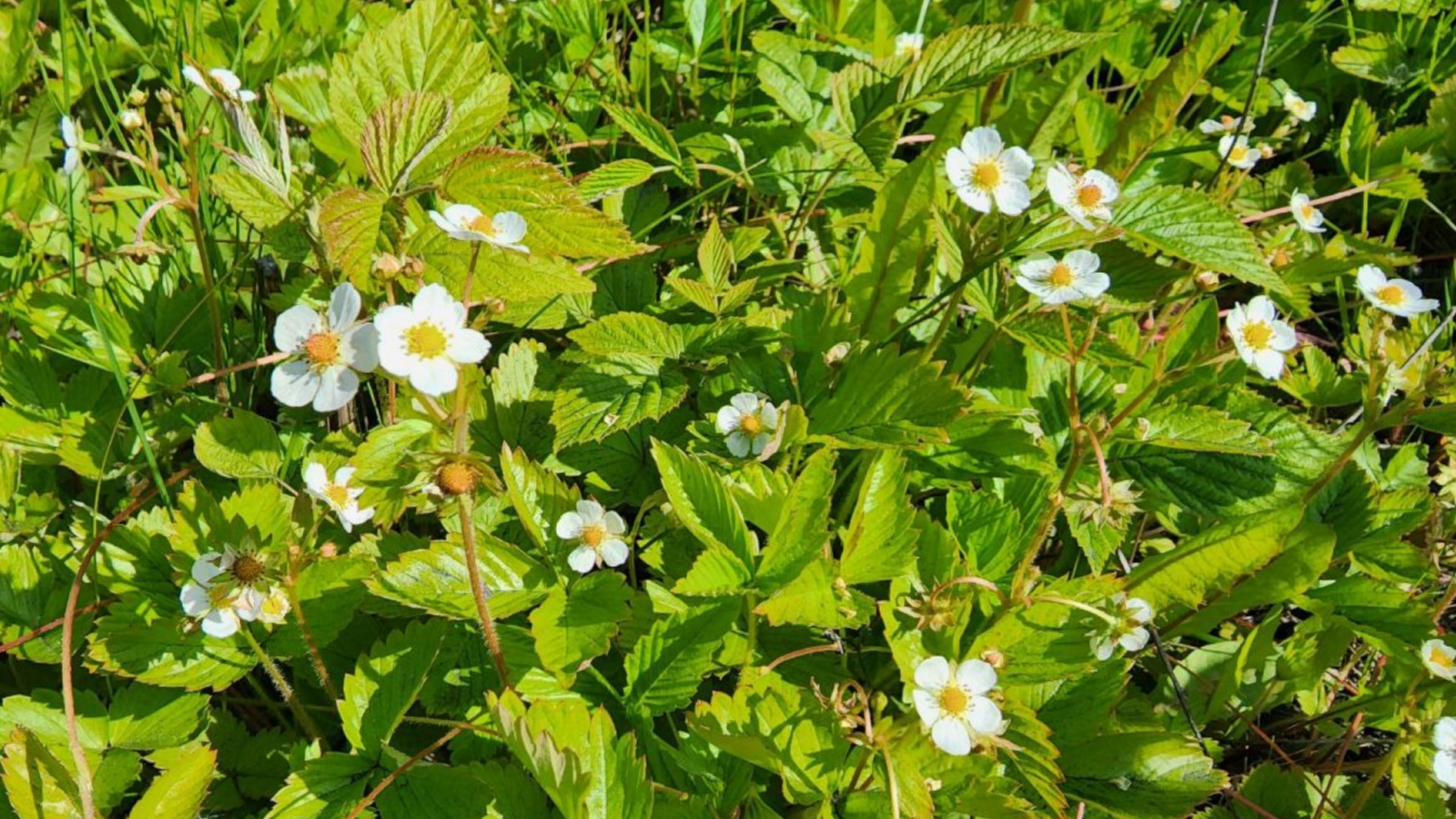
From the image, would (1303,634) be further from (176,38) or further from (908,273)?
(176,38)

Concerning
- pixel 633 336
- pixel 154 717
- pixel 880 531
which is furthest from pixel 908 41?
pixel 154 717

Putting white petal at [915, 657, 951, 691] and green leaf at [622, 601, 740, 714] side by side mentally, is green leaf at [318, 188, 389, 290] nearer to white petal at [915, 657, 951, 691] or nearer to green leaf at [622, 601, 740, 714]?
green leaf at [622, 601, 740, 714]

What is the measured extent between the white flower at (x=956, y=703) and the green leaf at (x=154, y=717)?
1.11m

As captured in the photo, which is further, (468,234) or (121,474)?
(121,474)

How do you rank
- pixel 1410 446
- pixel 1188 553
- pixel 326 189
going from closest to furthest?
pixel 1188 553, pixel 1410 446, pixel 326 189

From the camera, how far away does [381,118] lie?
1458 mm

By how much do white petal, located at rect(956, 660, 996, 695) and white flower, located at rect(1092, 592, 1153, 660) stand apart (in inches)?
9.3

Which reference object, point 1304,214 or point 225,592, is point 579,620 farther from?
point 1304,214

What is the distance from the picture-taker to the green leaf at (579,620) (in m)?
1.60

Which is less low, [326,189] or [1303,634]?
[326,189]

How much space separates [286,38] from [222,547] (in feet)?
5.34

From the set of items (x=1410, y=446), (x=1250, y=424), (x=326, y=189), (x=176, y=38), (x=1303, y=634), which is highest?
(x=176, y=38)

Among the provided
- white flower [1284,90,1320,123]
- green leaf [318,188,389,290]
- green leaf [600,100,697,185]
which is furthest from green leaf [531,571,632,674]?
white flower [1284,90,1320,123]

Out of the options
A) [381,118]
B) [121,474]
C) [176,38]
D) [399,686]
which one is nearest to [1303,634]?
[399,686]
